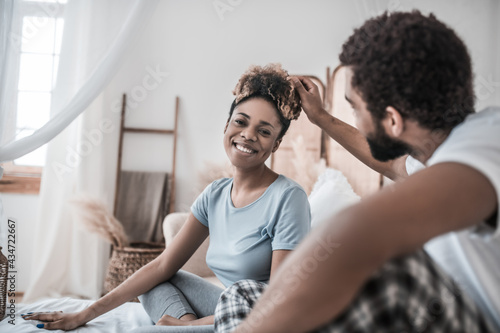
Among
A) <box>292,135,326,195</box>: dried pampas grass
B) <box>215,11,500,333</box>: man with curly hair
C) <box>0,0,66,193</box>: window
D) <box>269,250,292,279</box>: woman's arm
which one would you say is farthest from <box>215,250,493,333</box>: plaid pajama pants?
<box>292,135,326,195</box>: dried pampas grass

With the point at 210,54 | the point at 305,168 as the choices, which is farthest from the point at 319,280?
the point at 210,54

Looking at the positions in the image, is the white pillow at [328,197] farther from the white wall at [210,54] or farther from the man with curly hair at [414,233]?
the man with curly hair at [414,233]

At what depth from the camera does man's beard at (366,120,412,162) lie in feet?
3.33

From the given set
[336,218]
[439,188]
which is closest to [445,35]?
[439,188]

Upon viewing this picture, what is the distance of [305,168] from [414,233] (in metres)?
2.51

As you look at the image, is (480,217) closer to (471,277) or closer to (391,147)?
(471,277)

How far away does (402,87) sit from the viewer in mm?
926

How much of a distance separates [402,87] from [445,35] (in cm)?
14

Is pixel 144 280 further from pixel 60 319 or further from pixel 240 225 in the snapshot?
pixel 240 225

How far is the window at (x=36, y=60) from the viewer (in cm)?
182

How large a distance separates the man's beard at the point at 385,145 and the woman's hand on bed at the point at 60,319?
1095 mm

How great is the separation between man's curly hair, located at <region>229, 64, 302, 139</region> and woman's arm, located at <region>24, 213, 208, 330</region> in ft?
1.65

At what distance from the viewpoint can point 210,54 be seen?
3893 millimetres

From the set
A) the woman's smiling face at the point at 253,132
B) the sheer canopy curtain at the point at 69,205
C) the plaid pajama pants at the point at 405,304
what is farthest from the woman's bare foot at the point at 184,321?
the sheer canopy curtain at the point at 69,205
